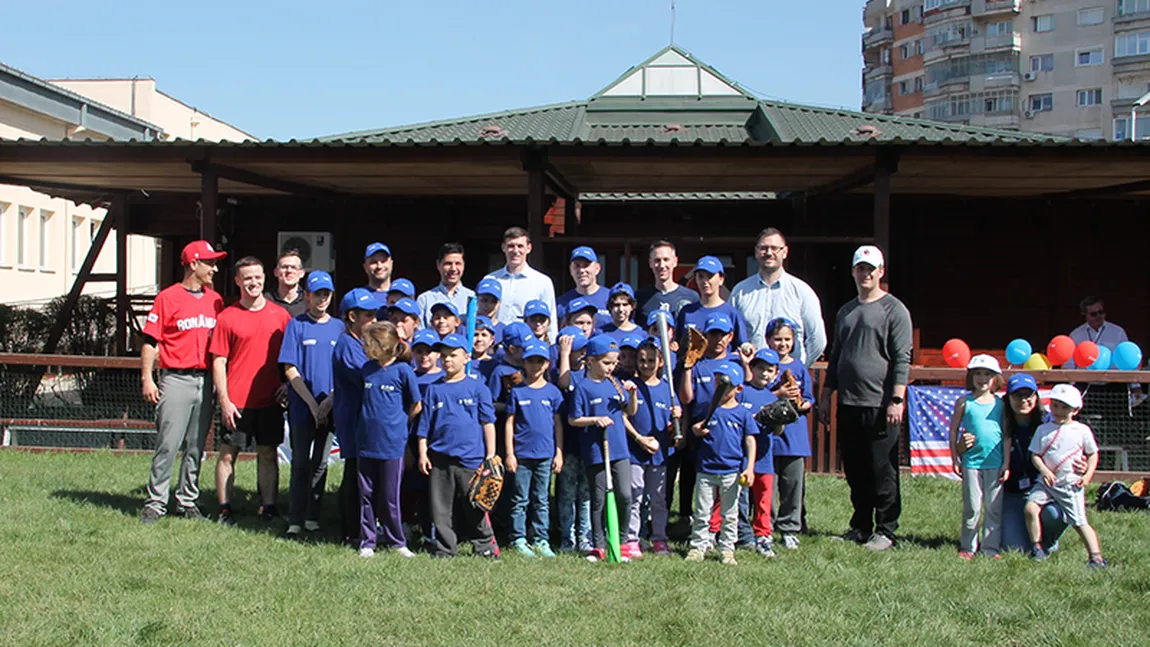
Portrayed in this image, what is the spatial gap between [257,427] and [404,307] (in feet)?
4.50

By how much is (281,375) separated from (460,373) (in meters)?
1.32

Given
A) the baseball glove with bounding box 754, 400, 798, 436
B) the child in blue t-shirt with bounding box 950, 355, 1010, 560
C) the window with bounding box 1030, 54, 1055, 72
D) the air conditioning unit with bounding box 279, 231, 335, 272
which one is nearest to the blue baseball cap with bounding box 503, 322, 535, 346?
the baseball glove with bounding box 754, 400, 798, 436

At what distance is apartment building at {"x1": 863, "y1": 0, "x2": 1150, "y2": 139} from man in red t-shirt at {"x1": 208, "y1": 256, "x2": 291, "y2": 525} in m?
73.8

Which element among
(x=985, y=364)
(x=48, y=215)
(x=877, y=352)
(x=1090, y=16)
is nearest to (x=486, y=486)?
(x=877, y=352)

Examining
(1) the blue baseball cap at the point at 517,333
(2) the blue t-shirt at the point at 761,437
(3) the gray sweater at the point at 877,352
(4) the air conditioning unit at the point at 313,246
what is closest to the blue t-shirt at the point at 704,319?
(2) the blue t-shirt at the point at 761,437

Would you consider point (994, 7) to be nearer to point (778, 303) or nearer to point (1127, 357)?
point (1127, 357)

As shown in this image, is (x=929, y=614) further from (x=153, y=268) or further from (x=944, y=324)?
(x=153, y=268)

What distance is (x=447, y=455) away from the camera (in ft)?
19.7

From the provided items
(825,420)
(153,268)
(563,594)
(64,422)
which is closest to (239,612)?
(563,594)

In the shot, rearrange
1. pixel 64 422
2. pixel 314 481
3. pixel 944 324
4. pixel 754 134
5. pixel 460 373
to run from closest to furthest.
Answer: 1. pixel 460 373
2. pixel 314 481
3. pixel 64 422
4. pixel 944 324
5. pixel 754 134

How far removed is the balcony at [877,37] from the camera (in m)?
87.8

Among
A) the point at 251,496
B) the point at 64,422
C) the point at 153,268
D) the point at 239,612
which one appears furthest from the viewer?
the point at 153,268

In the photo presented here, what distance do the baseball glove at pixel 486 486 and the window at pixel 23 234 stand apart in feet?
91.7

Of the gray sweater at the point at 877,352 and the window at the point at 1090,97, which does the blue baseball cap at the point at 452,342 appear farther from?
the window at the point at 1090,97
